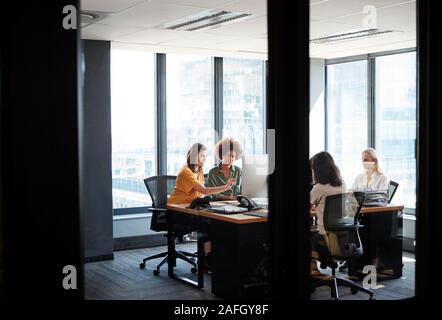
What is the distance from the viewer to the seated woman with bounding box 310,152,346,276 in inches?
93.6

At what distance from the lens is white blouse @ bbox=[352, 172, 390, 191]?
3.16 metres

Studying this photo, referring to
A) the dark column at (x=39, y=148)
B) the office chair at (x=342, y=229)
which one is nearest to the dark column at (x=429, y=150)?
the office chair at (x=342, y=229)

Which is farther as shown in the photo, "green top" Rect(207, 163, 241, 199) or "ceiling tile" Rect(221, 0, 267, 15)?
"green top" Rect(207, 163, 241, 199)

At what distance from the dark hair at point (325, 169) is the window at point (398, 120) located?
0.95 ft

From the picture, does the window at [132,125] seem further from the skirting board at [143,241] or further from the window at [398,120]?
the window at [398,120]

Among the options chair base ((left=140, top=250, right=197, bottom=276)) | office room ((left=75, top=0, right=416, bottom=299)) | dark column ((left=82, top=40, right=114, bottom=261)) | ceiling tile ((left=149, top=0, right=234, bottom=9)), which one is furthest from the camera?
chair base ((left=140, top=250, right=197, bottom=276))

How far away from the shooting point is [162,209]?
3.96 m

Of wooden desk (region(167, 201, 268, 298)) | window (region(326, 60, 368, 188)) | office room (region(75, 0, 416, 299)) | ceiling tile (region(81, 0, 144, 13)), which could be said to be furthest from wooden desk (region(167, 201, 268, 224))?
ceiling tile (region(81, 0, 144, 13))

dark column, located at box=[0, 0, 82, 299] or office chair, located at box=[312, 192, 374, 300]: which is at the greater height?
dark column, located at box=[0, 0, 82, 299]

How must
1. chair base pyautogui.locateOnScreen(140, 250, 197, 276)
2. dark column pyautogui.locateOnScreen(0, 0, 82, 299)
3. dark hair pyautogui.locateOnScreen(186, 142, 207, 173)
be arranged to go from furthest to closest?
1. dark hair pyautogui.locateOnScreen(186, 142, 207, 173)
2. chair base pyautogui.locateOnScreen(140, 250, 197, 276)
3. dark column pyautogui.locateOnScreen(0, 0, 82, 299)

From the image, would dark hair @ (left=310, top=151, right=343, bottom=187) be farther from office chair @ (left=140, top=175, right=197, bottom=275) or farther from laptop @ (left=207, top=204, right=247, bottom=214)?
office chair @ (left=140, top=175, right=197, bottom=275)

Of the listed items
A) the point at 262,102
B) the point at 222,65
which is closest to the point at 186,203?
the point at 222,65

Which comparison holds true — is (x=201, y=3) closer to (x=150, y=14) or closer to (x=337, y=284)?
(x=150, y=14)

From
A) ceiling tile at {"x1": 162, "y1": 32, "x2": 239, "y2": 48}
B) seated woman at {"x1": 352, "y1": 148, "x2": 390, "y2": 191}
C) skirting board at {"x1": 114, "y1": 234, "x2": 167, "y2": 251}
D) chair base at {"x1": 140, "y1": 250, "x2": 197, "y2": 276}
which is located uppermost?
ceiling tile at {"x1": 162, "y1": 32, "x2": 239, "y2": 48}
